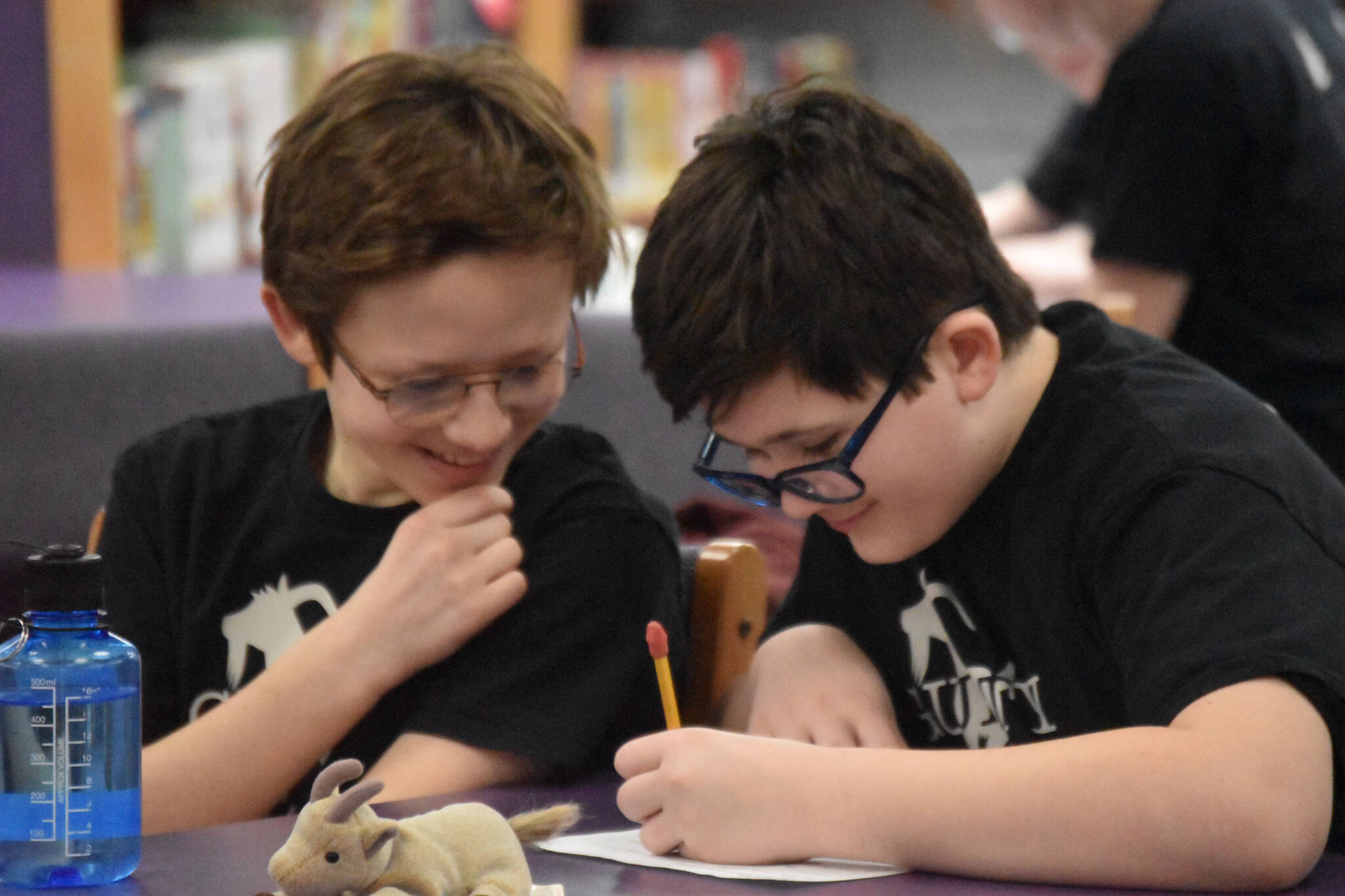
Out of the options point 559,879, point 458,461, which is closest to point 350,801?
point 559,879

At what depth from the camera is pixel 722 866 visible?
0.81 m

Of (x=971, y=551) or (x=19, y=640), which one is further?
(x=971, y=551)

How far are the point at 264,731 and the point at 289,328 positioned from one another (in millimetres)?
307

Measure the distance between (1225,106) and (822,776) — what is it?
1.23 m

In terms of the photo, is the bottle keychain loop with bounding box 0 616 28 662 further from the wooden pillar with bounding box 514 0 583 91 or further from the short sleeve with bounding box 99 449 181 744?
the wooden pillar with bounding box 514 0 583 91

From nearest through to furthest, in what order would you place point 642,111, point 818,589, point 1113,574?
point 1113,574 < point 818,589 < point 642,111

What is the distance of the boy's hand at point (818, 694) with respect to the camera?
1.04 meters

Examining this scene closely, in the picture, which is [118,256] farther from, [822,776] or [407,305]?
[822,776]

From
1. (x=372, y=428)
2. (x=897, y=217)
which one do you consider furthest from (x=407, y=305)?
(x=897, y=217)

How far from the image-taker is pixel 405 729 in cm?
107

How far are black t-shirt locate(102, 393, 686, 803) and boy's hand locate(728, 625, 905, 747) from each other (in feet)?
0.25

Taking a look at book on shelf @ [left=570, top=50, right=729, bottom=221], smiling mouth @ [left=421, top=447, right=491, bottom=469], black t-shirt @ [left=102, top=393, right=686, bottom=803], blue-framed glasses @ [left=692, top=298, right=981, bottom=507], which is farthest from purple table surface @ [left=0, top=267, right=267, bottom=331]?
book on shelf @ [left=570, top=50, right=729, bottom=221]

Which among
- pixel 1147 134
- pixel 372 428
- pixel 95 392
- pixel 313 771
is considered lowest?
pixel 313 771

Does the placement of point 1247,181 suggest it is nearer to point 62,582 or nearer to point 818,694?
point 818,694
